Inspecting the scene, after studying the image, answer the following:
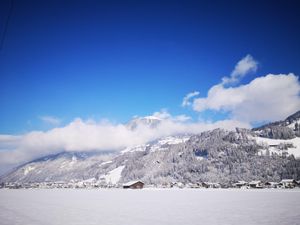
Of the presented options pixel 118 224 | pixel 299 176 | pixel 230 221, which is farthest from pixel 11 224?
pixel 299 176

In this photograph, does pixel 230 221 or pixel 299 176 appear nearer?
pixel 230 221

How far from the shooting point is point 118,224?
754 inches

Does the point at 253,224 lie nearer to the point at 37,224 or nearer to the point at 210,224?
the point at 210,224

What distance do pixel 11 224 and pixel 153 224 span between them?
957 centimetres

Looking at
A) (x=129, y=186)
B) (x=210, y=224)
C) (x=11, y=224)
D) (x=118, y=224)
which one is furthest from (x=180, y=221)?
(x=129, y=186)

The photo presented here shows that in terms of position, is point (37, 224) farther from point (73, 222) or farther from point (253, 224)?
point (253, 224)

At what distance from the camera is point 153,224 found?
62.4ft

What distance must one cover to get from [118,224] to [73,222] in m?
3.43

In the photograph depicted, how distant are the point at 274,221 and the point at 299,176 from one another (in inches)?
7851

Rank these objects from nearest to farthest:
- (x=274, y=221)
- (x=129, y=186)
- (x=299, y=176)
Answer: (x=274, y=221) → (x=129, y=186) → (x=299, y=176)

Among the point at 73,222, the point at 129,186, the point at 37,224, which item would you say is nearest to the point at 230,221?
the point at 73,222

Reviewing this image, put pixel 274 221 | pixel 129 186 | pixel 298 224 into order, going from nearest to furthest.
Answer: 1. pixel 298 224
2. pixel 274 221
3. pixel 129 186

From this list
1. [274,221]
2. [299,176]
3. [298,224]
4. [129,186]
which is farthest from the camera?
[299,176]

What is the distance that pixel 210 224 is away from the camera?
19.0 meters
